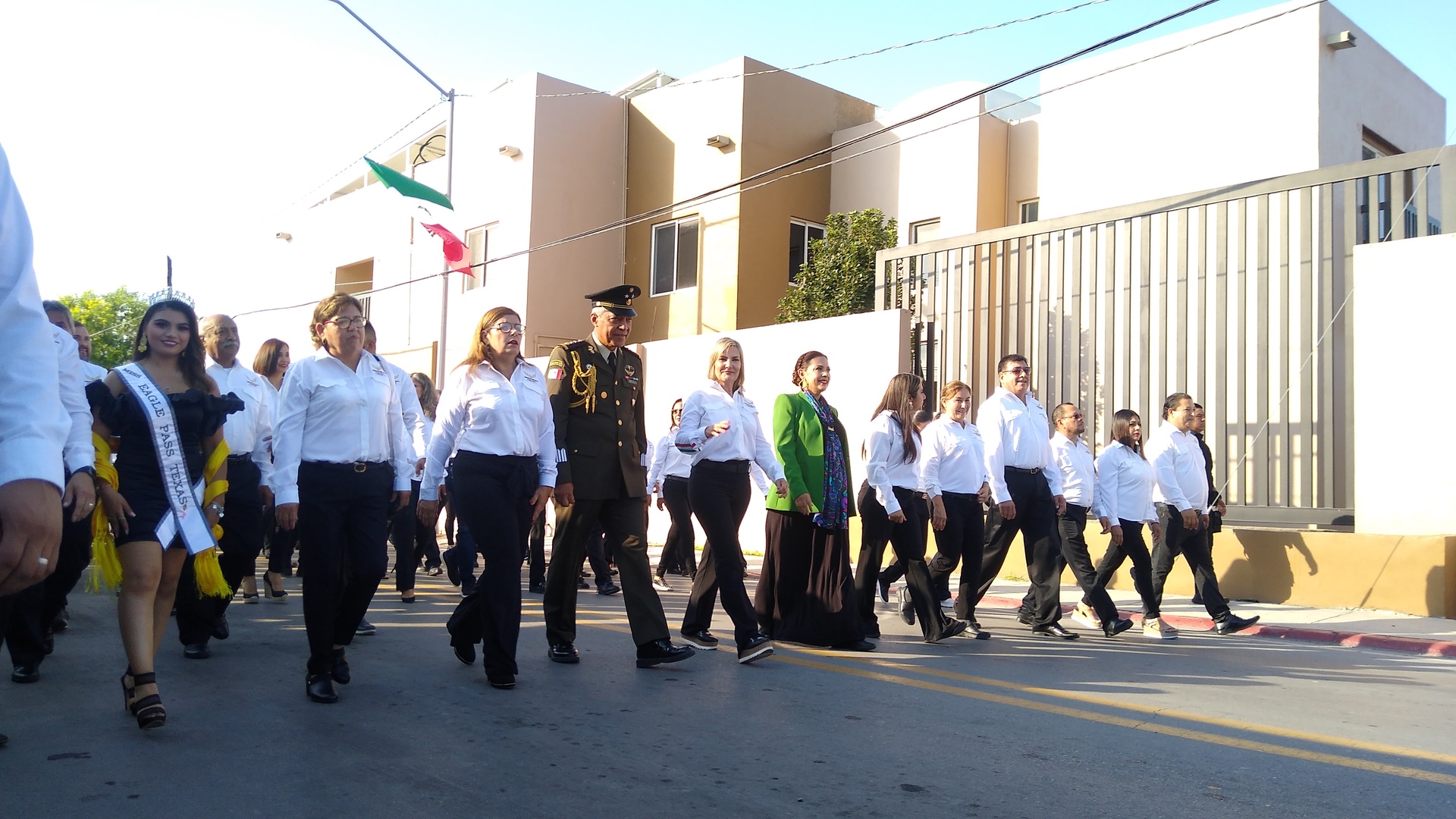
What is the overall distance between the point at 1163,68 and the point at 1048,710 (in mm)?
13257

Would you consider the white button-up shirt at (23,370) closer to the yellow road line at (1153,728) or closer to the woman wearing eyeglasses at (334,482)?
the woman wearing eyeglasses at (334,482)

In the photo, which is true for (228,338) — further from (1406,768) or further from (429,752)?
(1406,768)

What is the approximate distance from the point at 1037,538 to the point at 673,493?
3.39 meters

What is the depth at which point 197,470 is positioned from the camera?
207 inches

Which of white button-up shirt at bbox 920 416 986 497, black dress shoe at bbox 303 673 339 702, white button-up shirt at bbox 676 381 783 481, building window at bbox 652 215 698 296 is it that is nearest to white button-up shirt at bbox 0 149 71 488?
black dress shoe at bbox 303 673 339 702

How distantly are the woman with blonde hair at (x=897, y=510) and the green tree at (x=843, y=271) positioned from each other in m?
10.2

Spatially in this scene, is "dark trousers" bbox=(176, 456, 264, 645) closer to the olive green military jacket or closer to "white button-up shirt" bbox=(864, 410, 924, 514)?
the olive green military jacket

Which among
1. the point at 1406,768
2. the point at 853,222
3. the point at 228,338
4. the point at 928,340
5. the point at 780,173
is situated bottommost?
the point at 1406,768

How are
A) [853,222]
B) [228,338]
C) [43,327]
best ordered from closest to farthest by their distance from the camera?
[43,327] → [228,338] → [853,222]

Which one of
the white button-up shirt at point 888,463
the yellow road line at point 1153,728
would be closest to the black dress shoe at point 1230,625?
the white button-up shirt at point 888,463

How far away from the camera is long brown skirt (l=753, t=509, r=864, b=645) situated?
24.2 ft

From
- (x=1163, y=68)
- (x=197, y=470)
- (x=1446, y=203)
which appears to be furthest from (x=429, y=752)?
(x=1163, y=68)

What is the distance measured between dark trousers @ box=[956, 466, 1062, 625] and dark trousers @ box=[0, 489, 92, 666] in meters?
5.67

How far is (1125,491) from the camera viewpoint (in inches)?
353
